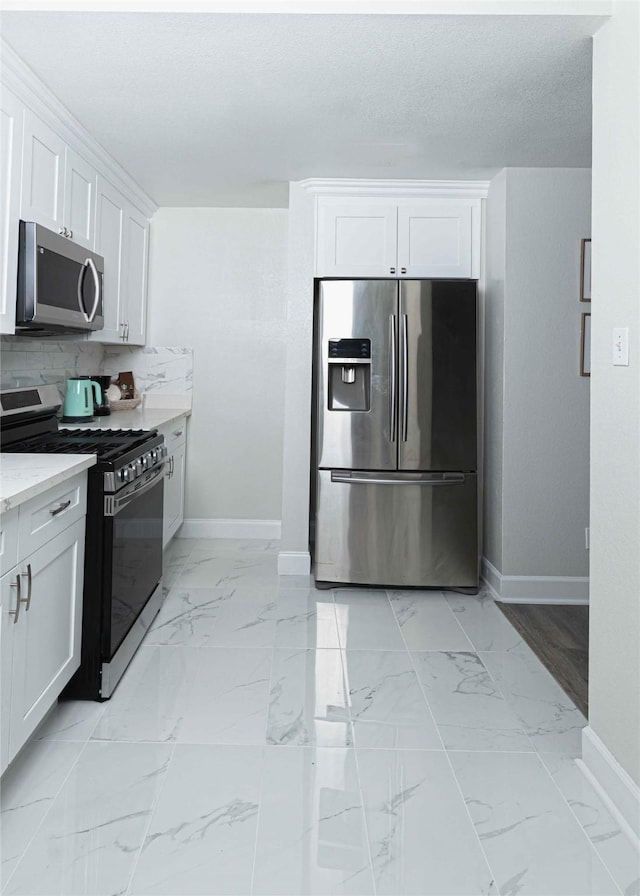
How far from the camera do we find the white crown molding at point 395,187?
3.79 m

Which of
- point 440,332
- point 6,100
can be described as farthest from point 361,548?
point 6,100

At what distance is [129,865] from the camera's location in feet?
5.20

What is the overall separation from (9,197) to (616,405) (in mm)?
2172

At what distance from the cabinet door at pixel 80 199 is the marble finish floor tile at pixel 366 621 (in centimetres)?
221

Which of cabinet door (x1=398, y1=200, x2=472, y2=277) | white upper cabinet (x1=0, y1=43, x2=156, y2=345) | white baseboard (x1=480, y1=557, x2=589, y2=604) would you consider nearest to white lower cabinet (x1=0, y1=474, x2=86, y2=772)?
white upper cabinet (x1=0, y1=43, x2=156, y2=345)

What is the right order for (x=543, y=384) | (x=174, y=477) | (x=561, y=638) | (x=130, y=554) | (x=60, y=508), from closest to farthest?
(x=60, y=508), (x=130, y=554), (x=561, y=638), (x=543, y=384), (x=174, y=477)

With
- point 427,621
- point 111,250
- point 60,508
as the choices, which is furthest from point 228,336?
point 60,508

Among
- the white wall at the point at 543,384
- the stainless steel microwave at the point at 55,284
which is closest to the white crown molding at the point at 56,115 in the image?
the stainless steel microwave at the point at 55,284

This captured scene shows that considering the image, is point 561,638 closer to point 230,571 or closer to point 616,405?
point 616,405

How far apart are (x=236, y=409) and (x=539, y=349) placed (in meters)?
2.11

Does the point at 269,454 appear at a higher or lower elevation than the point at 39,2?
lower

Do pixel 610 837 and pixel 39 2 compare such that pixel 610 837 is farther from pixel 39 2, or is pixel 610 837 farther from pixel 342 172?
pixel 342 172

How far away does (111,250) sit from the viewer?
3.76 metres

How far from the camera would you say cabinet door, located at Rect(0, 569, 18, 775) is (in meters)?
1.71
